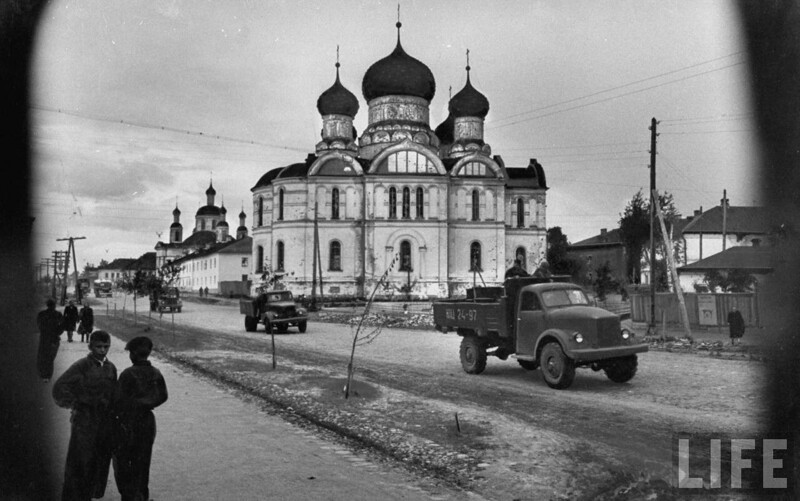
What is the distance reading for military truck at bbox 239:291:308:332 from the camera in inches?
1055

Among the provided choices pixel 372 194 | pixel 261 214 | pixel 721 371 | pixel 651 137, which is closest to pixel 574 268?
pixel 372 194

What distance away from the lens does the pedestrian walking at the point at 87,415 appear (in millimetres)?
5375

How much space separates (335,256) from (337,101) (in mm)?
14431

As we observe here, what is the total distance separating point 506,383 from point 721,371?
4.96m

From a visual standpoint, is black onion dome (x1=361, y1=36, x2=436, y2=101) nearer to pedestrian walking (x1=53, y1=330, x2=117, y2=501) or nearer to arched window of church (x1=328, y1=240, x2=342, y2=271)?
arched window of church (x1=328, y1=240, x2=342, y2=271)

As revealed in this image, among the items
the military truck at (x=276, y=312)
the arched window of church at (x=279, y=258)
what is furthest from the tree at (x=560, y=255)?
the military truck at (x=276, y=312)

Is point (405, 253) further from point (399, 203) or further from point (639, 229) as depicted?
point (639, 229)

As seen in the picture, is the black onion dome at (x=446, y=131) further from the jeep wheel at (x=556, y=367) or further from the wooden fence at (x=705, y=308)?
the jeep wheel at (x=556, y=367)

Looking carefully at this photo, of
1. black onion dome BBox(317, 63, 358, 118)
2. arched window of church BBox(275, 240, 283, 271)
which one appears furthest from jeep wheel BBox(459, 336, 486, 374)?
black onion dome BBox(317, 63, 358, 118)

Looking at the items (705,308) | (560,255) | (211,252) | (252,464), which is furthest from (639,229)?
(252,464)

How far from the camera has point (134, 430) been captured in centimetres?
564

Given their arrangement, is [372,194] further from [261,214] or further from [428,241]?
[261,214]

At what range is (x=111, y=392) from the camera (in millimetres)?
5566

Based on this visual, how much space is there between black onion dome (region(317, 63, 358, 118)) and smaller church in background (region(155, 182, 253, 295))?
1879cm
